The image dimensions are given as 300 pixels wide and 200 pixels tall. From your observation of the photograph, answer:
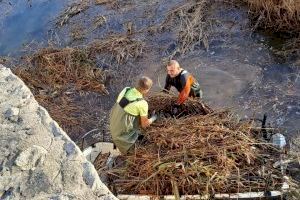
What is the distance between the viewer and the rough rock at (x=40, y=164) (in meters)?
3.04

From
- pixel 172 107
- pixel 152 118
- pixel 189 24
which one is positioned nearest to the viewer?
pixel 152 118

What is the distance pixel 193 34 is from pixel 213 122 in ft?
14.0

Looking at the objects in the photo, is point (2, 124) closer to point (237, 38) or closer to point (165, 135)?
point (165, 135)

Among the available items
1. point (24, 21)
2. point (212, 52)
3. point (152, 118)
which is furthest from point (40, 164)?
point (24, 21)

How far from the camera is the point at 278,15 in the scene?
9.50 m

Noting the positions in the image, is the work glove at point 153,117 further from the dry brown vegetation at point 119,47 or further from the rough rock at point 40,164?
the dry brown vegetation at point 119,47

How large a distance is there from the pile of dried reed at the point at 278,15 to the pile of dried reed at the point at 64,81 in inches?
132

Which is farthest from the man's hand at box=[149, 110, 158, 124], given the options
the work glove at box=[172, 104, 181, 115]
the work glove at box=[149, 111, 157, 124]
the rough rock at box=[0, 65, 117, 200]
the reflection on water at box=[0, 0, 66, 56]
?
the reflection on water at box=[0, 0, 66, 56]

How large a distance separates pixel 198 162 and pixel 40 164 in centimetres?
224

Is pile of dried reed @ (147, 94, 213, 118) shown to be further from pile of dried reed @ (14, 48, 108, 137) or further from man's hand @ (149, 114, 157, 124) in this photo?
pile of dried reed @ (14, 48, 108, 137)

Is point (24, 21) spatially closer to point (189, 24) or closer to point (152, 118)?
point (189, 24)

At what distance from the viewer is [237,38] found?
9.66 meters

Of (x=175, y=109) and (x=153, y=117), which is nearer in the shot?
(x=153, y=117)

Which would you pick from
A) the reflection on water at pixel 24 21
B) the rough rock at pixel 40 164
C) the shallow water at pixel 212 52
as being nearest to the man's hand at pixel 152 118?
the shallow water at pixel 212 52
